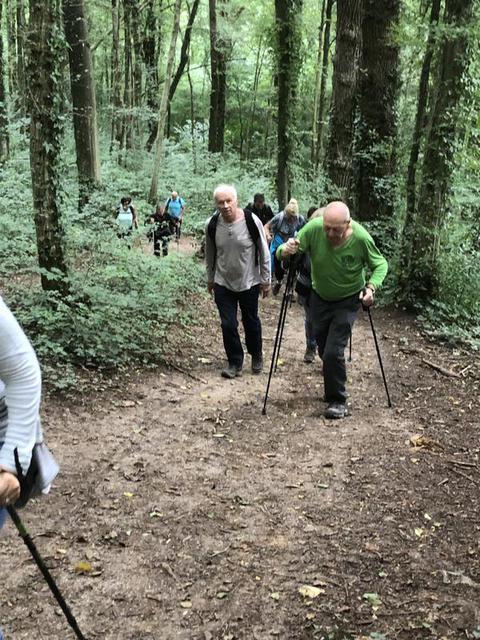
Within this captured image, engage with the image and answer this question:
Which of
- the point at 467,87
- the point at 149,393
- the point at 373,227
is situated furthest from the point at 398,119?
the point at 149,393

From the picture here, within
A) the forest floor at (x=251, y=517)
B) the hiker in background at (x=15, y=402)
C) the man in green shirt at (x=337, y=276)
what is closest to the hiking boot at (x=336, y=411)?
the man in green shirt at (x=337, y=276)

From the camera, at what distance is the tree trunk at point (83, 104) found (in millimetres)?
15148

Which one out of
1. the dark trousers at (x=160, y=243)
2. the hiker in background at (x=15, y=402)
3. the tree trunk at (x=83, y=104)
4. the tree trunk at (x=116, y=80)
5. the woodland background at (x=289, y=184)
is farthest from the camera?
the tree trunk at (x=116, y=80)

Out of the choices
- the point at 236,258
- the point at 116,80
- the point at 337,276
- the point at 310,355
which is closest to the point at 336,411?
the point at 337,276

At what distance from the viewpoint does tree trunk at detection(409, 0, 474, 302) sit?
397 inches

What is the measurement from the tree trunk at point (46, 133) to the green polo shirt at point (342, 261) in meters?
2.91

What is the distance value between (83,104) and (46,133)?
9.43 meters

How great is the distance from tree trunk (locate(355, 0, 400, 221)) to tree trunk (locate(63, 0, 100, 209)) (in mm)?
6938

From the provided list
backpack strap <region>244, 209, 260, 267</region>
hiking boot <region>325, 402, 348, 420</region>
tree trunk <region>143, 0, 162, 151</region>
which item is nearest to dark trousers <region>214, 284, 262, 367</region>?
backpack strap <region>244, 209, 260, 267</region>

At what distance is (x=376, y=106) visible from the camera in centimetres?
1405

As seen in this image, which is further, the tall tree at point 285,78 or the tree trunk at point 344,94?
the tall tree at point 285,78

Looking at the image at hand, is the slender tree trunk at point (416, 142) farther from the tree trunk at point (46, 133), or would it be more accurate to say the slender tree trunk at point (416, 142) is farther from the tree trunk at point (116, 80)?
the tree trunk at point (116, 80)

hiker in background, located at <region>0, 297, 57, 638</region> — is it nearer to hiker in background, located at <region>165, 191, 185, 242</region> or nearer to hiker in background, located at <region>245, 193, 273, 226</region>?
hiker in background, located at <region>245, 193, 273, 226</region>

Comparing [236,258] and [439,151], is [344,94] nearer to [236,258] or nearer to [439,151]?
[439,151]
